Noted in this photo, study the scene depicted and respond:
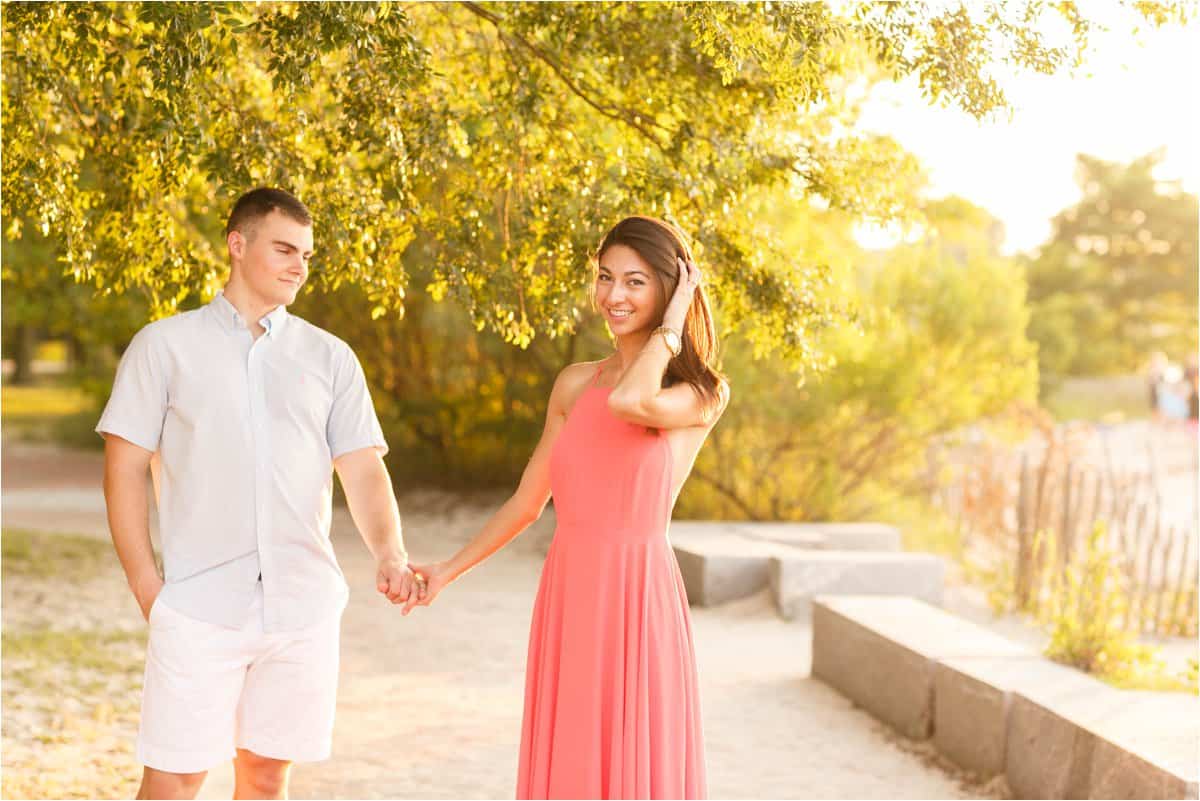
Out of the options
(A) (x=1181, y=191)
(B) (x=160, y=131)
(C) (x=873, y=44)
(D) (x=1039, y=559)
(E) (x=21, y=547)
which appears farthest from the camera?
(A) (x=1181, y=191)

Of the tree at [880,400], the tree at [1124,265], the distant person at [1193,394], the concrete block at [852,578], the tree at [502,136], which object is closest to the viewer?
the tree at [502,136]

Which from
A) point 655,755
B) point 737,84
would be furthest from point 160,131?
point 655,755

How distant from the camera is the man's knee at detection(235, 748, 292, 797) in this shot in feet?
12.7

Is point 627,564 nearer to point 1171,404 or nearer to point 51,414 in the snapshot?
point 1171,404

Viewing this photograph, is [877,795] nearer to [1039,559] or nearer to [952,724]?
[952,724]

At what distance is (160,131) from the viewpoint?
192 inches

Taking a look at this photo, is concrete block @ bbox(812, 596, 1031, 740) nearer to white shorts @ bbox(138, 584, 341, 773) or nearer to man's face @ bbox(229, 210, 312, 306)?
white shorts @ bbox(138, 584, 341, 773)

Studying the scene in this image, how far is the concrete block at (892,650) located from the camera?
7020 mm

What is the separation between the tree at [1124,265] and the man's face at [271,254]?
3863 centimetres

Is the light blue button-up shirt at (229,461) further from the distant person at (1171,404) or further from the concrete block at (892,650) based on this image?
the distant person at (1171,404)

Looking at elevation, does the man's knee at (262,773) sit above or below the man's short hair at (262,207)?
below

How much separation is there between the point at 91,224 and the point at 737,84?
2.79 metres

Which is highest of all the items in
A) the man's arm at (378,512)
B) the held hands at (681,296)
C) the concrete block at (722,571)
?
the held hands at (681,296)

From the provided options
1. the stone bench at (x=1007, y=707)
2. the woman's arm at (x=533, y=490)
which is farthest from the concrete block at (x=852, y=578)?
the woman's arm at (x=533, y=490)
